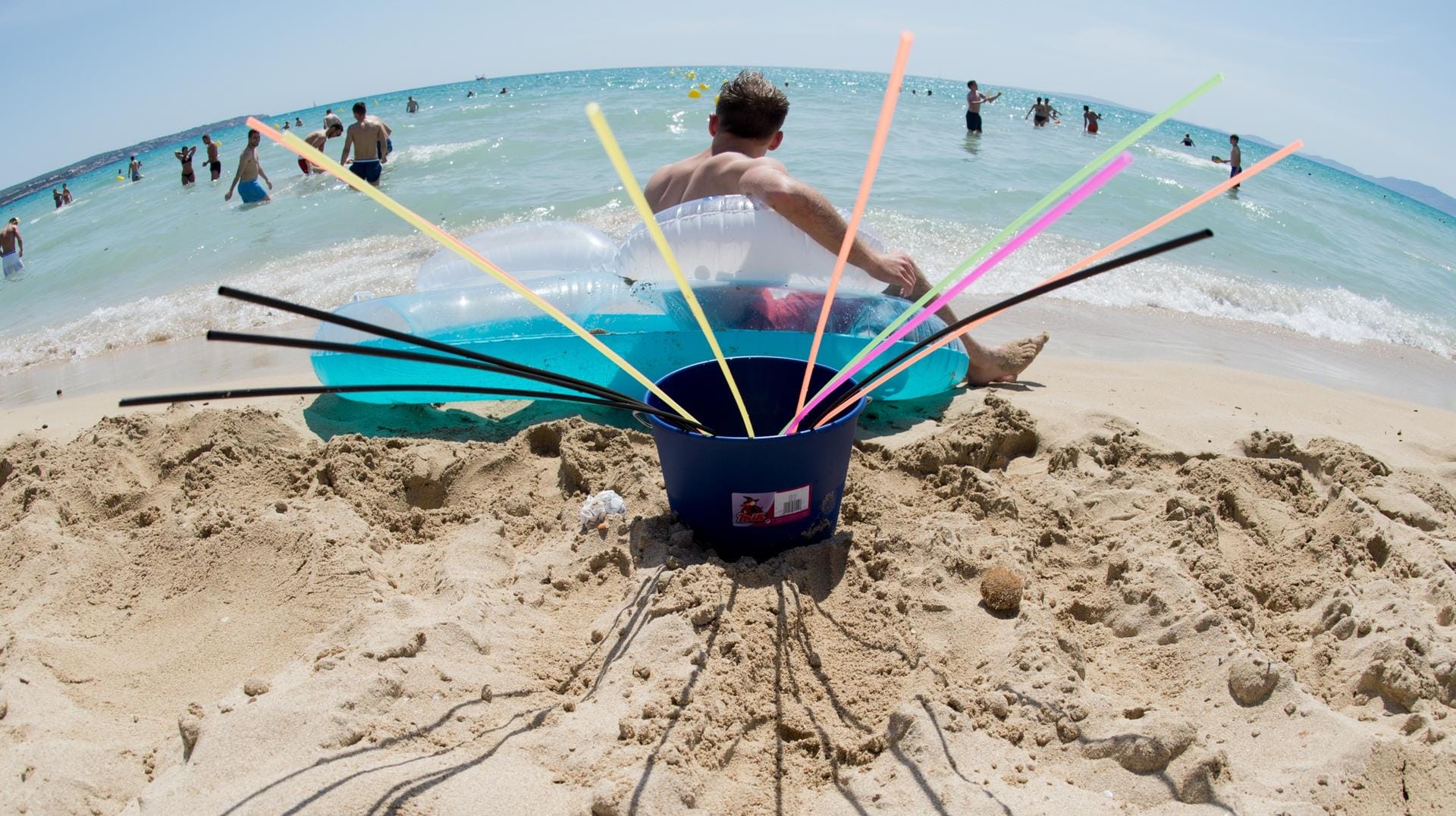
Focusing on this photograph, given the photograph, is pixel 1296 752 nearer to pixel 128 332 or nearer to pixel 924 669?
pixel 924 669

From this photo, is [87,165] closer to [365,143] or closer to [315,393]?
[365,143]

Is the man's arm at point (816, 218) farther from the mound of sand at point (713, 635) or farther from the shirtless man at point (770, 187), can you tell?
the mound of sand at point (713, 635)

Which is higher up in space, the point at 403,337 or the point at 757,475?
the point at 403,337

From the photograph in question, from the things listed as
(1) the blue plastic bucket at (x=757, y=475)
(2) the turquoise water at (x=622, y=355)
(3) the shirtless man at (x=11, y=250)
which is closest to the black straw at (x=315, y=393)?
(1) the blue plastic bucket at (x=757, y=475)

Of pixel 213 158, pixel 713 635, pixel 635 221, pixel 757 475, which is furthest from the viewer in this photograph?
pixel 213 158

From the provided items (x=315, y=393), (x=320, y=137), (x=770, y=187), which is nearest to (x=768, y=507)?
(x=315, y=393)

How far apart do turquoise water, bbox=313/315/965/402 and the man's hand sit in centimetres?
→ 23

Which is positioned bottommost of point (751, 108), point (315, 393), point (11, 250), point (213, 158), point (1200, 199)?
point (315, 393)

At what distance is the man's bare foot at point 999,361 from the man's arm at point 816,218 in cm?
66

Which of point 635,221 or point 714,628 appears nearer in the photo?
point 714,628

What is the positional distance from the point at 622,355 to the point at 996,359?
1.62 m

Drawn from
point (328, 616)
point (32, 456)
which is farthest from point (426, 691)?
point (32, 456)

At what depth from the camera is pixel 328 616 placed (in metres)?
1.82

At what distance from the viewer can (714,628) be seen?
5.47 ft
